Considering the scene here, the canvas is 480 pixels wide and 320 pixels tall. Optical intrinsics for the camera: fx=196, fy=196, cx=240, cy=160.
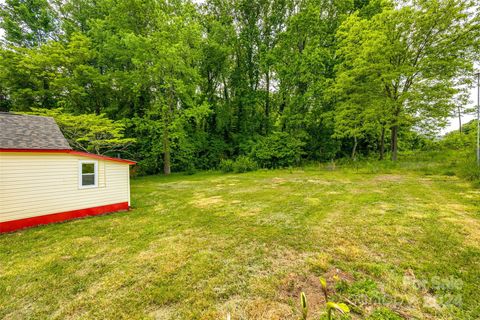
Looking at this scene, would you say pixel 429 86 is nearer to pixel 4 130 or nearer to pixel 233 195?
pixel 233 195

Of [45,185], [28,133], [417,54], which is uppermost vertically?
[417,54]

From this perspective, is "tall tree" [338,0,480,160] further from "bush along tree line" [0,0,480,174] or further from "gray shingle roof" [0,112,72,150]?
"gray shingle roof" [0,112,72,150]

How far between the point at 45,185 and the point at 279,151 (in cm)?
1414

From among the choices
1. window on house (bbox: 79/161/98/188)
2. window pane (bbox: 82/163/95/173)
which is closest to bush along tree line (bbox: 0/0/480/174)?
window pane (bbox: 82/163/95/173)

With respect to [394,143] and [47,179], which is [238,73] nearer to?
[394,143]

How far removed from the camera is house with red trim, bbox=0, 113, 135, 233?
185 inches

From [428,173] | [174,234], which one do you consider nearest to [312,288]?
[174,234]

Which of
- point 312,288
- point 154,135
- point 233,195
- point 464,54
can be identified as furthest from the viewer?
point 154,135

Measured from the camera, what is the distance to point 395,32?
12242mm

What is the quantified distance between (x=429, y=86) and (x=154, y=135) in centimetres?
1883

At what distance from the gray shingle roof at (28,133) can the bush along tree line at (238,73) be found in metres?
4.20

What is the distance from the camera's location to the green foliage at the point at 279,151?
53.2 ft

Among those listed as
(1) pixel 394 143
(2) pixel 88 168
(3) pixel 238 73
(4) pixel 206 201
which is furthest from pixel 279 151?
(2) pixel 88 168

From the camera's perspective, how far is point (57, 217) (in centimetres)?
529
